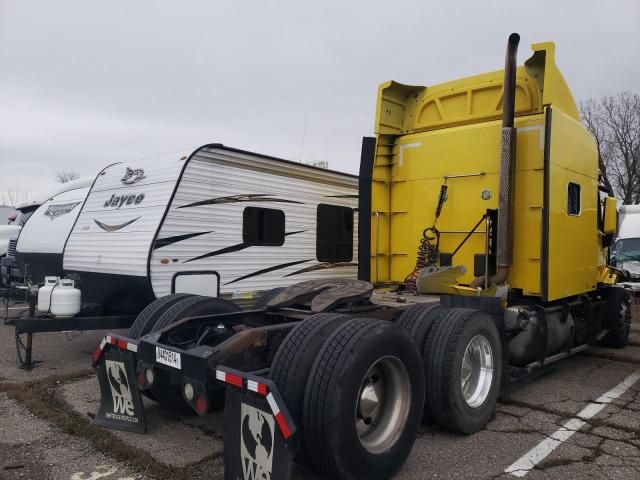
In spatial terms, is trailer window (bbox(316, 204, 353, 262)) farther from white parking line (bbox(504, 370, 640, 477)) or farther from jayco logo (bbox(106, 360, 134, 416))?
jayco logo (bbox(106, 360, 134, 416))

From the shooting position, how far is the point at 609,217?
7660 mm

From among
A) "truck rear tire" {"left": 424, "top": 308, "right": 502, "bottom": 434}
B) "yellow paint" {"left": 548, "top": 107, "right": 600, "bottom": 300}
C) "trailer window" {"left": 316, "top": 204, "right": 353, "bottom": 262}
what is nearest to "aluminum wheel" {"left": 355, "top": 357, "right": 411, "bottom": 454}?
"truck rear tire" {"left": 424, "top": 308, "right": 502, "bottom": 434}

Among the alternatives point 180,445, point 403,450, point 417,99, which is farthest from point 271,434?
point 417,99

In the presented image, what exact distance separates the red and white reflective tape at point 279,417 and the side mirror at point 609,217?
645 cm

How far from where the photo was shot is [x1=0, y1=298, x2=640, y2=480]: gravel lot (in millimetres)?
3719

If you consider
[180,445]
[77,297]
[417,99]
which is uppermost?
[417,99]

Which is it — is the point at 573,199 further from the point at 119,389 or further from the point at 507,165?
the point at 119,389

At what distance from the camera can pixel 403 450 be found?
11.7ft

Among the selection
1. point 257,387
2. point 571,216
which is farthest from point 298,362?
point 571,216

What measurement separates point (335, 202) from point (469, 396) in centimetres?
484

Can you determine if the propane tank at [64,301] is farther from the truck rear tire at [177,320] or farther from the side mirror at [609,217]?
the side mirror at [609,217]

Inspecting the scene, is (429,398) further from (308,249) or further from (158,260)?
(308,249)

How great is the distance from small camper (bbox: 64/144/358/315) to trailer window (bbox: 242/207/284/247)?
14mm

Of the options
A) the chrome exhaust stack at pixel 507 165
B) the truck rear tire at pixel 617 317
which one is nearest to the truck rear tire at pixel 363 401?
the chrome exhaust stack at pixel 507 165
